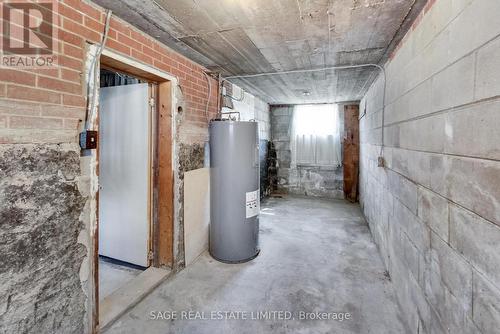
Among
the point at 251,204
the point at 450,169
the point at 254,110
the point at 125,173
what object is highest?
the point at 254,110

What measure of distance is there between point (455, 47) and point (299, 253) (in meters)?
2.56

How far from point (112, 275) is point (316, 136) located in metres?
5.21

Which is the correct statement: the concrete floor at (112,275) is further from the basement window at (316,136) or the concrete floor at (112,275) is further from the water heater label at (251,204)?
the basement window at (316,136)

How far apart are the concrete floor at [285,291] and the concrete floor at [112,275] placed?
41 cm

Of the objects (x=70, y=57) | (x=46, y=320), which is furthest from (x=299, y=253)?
(x=70, y=57)

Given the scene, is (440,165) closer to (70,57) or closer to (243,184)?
(243,184)

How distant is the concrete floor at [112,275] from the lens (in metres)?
2.40

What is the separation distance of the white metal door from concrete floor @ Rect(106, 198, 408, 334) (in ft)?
2.22

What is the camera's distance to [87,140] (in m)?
1.62

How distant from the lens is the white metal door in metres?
2.64

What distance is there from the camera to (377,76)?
3.52 meters

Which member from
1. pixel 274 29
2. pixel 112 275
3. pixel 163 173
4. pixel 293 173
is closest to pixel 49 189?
pixel 163 173

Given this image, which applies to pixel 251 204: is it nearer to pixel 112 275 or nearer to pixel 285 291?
pixel 285 291

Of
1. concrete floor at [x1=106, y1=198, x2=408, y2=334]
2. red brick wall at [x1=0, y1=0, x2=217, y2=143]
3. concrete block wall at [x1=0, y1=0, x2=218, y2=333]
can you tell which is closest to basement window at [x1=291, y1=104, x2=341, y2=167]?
concrete floor at [x1=106, y1=198, x2=408, y2=334]
